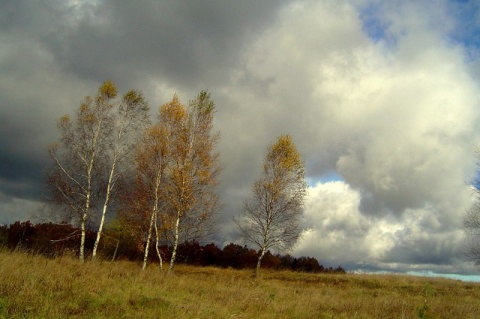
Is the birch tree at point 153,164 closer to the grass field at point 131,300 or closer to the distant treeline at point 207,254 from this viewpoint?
the grass field at point 131,300

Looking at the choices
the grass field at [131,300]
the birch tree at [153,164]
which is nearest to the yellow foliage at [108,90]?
the birch tree at [153,164]

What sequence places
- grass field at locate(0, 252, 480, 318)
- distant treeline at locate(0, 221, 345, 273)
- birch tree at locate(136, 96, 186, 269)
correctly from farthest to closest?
distant treeline at locate(0, 221, 345, 273)
birch tree at locate(136, 96, 186, 269)
grass field at locate(0, 252, 480, 318)

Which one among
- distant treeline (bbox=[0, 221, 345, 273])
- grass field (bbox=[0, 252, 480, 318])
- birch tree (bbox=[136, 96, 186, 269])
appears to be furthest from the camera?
distant treeline (bbox=[0, 221, 345, 273])

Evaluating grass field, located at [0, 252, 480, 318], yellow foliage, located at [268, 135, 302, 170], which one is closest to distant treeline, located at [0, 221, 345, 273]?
yellow foliage, located at [268, 135, 302, 170]

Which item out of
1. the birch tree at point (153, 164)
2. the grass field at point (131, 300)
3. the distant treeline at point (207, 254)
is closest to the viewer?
the grass field at point (131, 300)

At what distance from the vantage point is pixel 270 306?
11.0 metres

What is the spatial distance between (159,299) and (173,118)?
15.3 meters

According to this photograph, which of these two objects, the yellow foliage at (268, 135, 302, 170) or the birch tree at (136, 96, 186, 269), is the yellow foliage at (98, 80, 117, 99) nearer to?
the birch tree at (136, 96, 186, 269)

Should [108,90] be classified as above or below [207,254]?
above

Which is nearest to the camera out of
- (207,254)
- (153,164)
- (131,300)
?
(131,300)

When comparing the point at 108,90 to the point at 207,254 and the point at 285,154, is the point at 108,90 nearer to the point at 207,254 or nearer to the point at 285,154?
the point at 285,154

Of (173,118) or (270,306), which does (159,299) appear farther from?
(173,118)

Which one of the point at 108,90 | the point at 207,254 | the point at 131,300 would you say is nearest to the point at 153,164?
the point at 108,90

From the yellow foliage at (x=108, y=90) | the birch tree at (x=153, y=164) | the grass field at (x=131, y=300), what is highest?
the yellow foliage at (x=108, y=90)
